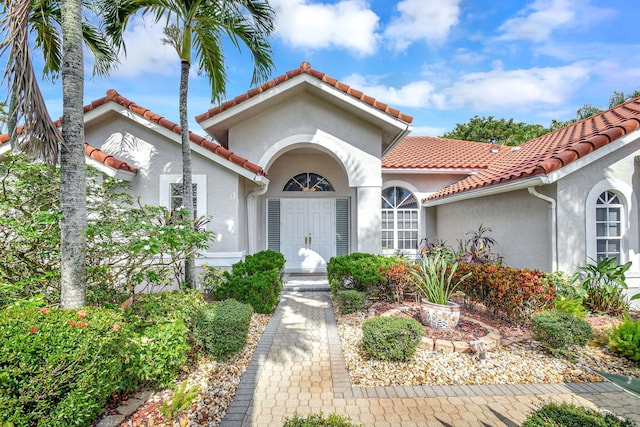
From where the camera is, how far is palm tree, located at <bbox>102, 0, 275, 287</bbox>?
6809 mm

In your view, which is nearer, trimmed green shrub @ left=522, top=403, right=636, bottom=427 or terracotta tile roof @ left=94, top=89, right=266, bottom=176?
trimmed green shrub @ left=522, top=403, right=636, bottom=427

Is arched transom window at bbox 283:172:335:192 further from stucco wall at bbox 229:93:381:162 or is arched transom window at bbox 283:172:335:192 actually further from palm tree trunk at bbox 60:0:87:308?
palm tree trunk at bbox 60:0:87:308

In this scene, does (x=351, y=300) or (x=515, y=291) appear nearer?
(x=515, y=291)

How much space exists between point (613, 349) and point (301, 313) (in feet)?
20.3

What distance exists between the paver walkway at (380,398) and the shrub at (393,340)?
0.56m

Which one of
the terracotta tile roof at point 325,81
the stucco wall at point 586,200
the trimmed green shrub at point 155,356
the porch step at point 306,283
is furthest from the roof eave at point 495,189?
the trimmed green shrub at point 155,356

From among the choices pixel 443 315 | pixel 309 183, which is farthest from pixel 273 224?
pixel 443 315

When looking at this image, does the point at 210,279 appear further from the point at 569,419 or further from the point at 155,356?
the point at 569,419

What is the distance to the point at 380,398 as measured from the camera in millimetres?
4004

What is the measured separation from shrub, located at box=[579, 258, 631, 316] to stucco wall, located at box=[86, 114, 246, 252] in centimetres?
940

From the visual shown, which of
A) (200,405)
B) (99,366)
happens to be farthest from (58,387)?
(200,405)

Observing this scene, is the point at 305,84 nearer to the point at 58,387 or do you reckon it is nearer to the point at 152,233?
the point at 152,233

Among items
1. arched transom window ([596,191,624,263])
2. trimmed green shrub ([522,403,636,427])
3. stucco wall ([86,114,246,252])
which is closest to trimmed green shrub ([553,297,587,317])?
arched transom window ([596,191,624,263])

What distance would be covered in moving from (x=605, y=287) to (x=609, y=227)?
1.78 meters
